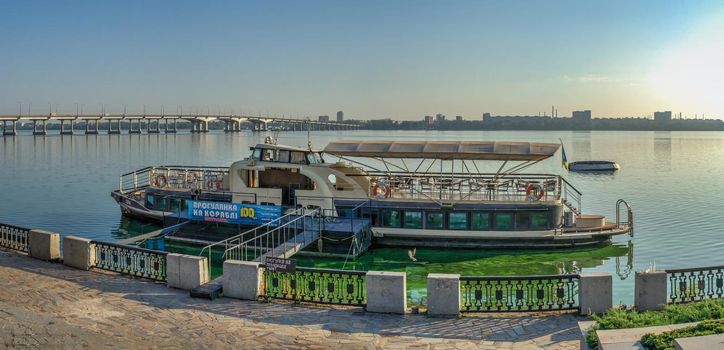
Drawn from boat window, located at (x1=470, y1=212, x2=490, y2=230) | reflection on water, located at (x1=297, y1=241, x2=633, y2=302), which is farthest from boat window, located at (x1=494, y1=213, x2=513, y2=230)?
reflection on water, located at (x1=297, y1=241, x2=633, y2=302)

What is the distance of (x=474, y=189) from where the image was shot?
98.3ft

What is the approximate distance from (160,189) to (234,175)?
6.29 metres

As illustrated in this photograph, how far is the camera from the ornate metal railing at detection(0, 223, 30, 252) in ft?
69.1

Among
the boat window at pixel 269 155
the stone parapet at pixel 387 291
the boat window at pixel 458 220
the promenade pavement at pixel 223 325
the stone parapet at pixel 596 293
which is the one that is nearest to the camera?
the promenade pavement at pixel 223 325

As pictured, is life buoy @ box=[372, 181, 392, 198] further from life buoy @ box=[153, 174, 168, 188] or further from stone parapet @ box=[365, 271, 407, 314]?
stone parapet @ box=[365, 271, 407, 314]

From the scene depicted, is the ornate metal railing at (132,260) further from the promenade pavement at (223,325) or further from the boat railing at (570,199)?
the boat railing at (570,199)

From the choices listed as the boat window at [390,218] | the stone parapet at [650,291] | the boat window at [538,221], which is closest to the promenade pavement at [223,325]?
the stone parapet at [650,291]

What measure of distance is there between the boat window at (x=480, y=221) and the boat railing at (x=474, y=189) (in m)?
1.04

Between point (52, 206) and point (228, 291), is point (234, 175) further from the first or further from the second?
point (52, 206)

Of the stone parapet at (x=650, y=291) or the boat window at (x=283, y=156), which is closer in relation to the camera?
the stone parapet at (x=650, y=291)

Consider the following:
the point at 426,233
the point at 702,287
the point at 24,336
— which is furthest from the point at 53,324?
the point at 426,233

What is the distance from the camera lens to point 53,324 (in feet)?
43.7

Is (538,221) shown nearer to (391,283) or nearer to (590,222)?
(590,222)

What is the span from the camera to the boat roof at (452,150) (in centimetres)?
2847
